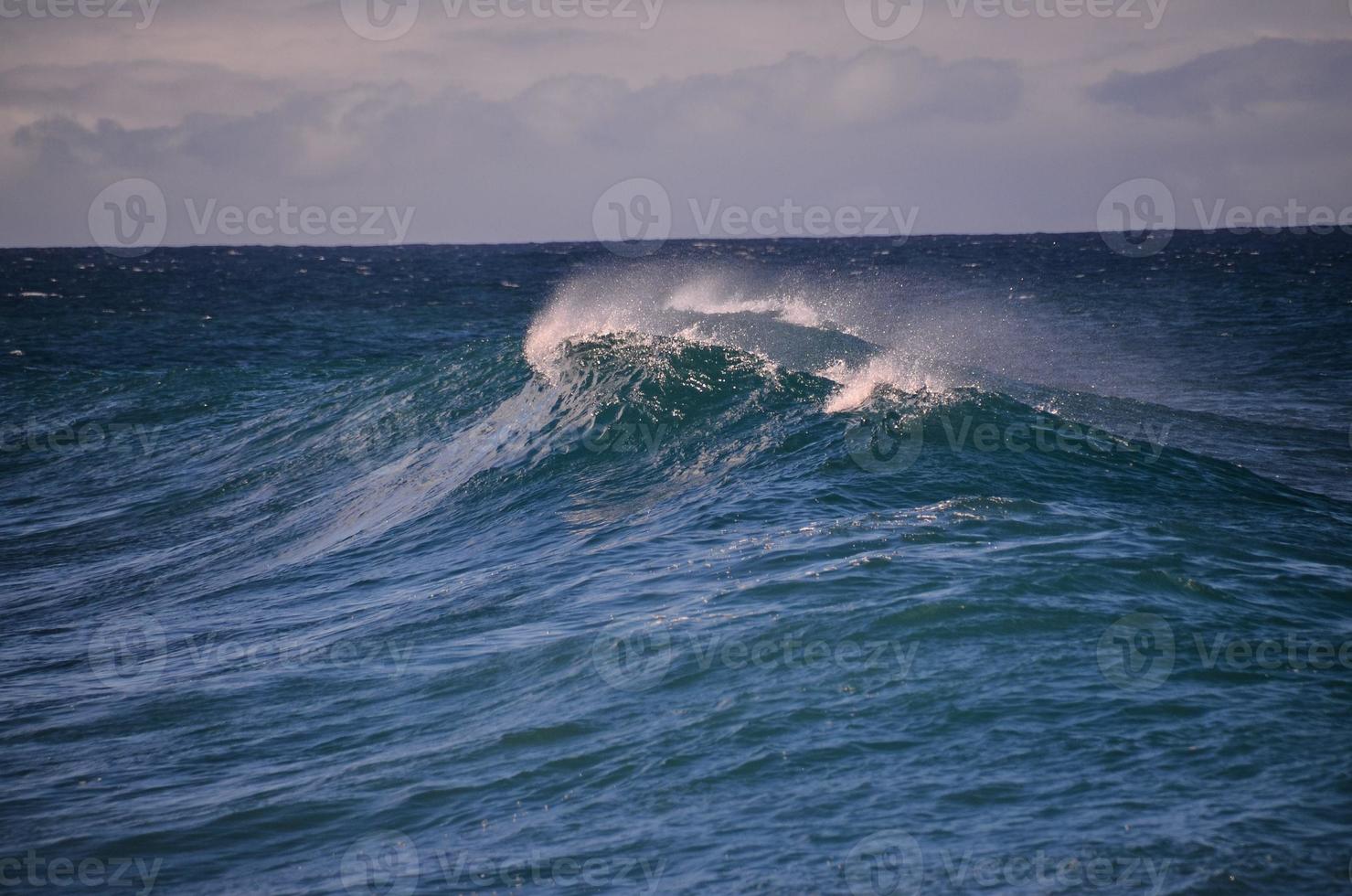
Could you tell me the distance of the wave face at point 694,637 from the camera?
4656mm

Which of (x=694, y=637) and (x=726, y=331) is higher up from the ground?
(x=726, y=331)

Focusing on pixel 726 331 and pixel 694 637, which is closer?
pixel 694 637

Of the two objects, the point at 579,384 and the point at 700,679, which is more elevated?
the point at 579,384

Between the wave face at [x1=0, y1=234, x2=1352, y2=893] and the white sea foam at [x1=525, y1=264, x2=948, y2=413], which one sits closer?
the wave face at [x1=0, y1=234, x2=1352, y2=893]

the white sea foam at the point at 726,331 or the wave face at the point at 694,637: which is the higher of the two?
the white sea foam at the point at 726,331

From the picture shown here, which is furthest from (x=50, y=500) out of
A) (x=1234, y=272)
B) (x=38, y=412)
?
(x=1234, y=272)

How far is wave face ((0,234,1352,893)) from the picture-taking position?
466 cm

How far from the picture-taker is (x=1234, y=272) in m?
55.1

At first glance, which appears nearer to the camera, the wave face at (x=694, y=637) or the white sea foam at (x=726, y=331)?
the wave face at (x=694, y=637)

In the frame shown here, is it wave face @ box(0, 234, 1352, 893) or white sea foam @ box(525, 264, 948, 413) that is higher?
white sea foam @ box(525, 264, 948, 413)

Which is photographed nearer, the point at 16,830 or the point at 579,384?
the point at 16,830

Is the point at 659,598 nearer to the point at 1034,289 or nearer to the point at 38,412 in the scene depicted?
the point at 38,412

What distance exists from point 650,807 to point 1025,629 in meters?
2.65

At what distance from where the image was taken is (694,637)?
21.4 ft
